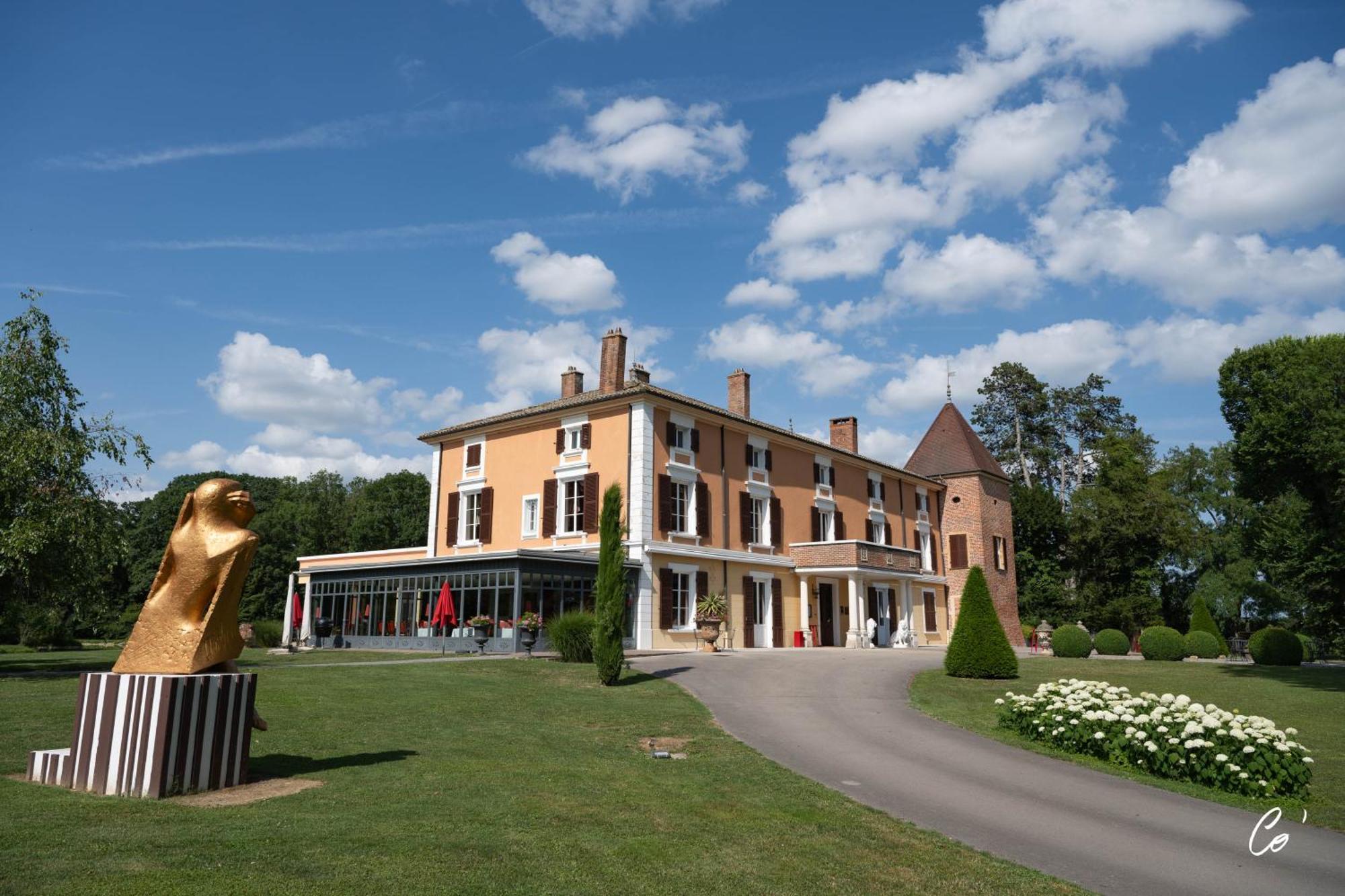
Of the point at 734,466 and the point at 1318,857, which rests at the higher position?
the point at 734,466

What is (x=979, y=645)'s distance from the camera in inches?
761

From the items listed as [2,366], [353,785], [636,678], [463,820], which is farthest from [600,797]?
[2,366]

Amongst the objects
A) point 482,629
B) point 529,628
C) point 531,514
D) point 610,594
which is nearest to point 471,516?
point 531,514

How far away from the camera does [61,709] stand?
1185 centimetres

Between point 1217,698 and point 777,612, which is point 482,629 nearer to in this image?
point 777,612

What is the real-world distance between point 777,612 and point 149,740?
Result: 2666cm

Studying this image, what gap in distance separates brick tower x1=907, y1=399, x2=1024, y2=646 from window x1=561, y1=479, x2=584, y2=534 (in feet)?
66.8

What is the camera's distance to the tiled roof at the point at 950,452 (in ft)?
145

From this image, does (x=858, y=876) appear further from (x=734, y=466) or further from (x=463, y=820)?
(x=734, y=466)

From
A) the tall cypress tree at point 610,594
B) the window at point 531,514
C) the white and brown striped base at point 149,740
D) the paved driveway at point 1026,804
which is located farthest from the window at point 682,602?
the white and brown striped base at point 149,740

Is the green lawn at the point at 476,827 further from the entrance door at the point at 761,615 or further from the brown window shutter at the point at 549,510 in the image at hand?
the entrance door at the point at 761,615

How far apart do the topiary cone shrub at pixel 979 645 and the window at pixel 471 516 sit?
745 inches

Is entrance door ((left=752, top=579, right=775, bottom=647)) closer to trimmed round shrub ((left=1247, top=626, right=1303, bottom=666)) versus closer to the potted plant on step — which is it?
the potted plant on step

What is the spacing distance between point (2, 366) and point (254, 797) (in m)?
16.7
